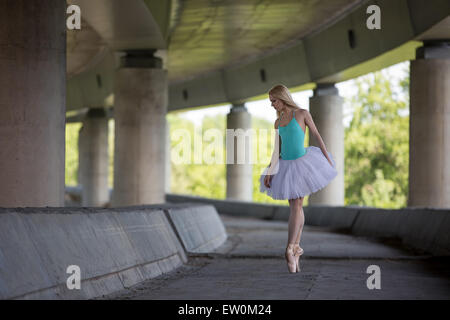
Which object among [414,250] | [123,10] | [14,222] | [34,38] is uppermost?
[123,10]

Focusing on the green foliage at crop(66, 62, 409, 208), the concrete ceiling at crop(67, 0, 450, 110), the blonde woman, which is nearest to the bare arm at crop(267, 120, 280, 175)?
the blonde woman

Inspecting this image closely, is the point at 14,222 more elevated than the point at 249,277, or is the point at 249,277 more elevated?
the point at 14,222

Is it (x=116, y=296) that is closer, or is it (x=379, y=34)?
(x=116, y=296)

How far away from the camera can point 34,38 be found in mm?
15023

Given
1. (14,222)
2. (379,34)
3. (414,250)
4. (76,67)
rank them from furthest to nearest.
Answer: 1. (76,67)
2. (379,34)
3. (414,250)
4. (14,222)

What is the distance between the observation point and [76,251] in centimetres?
886

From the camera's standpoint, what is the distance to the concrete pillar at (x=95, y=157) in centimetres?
6200

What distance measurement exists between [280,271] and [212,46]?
28863 mm

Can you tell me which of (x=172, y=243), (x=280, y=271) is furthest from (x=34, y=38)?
(x=280, y=271)

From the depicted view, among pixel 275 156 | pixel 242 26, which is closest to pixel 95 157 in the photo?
pixel 242 26

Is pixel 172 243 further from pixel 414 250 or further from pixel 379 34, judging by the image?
pixel 379 34

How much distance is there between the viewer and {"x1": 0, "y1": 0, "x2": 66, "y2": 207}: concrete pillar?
14.8m

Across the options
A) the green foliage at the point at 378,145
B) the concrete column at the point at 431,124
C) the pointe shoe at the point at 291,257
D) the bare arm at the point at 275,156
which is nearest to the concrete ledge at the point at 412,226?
the concrete column at the point at 431,124

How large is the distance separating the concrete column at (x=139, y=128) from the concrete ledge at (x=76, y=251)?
65.2ft
